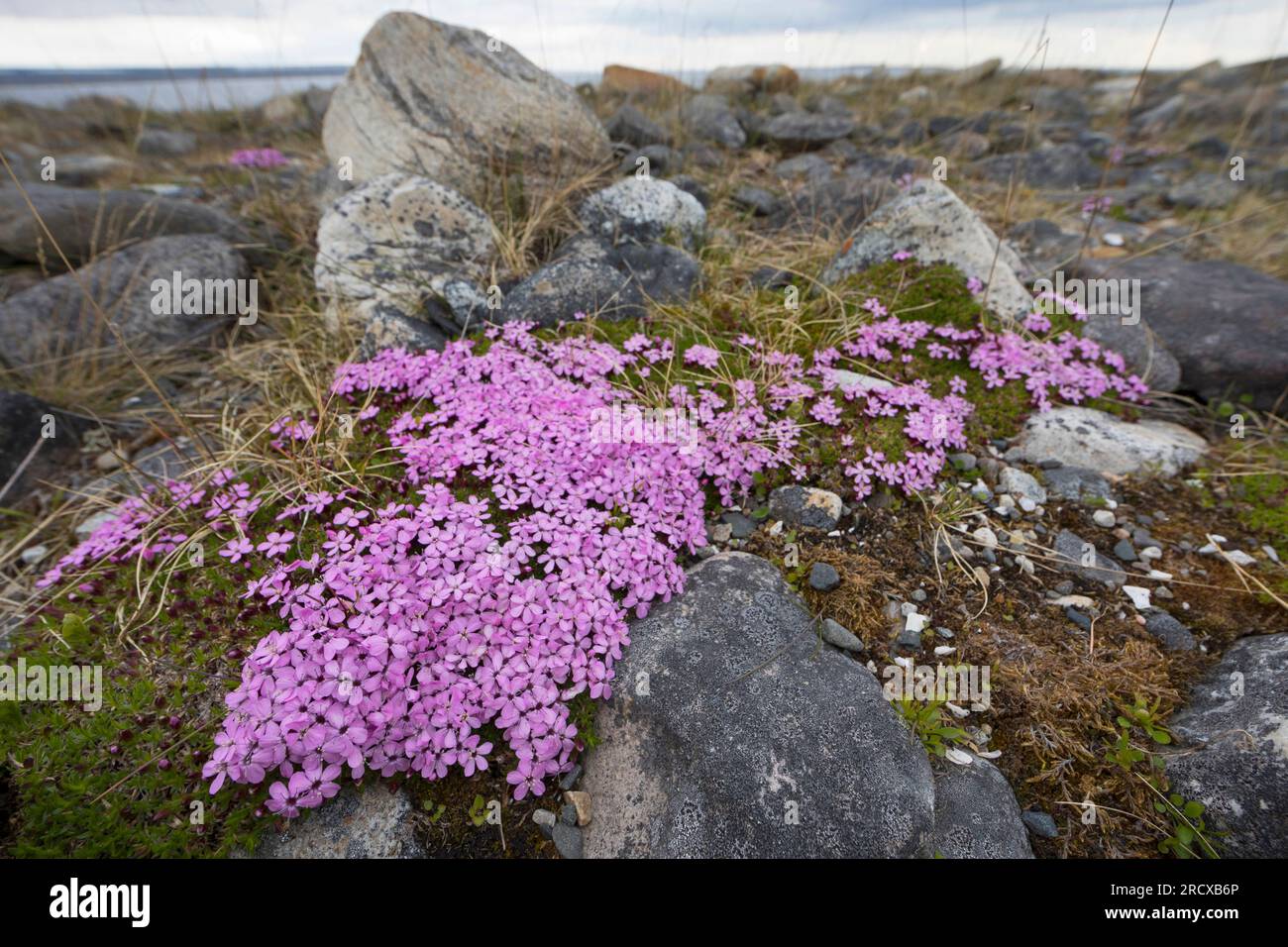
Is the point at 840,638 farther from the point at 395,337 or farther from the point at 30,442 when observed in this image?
the point at 30,442

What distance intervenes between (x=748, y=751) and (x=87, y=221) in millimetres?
9211

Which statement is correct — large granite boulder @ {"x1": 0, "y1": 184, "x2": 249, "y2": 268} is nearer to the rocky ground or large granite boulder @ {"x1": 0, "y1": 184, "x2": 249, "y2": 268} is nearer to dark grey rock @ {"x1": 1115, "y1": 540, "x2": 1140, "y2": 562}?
the rocky ground

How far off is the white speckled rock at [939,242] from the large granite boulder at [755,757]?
4.16 meters

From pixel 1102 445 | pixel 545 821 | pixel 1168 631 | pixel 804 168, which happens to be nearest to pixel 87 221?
pixel 545 821

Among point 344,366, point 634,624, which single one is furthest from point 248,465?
point 634,624

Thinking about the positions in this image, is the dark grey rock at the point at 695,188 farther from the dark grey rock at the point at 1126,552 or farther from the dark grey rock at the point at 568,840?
the dark grey rock at the point at 568,840

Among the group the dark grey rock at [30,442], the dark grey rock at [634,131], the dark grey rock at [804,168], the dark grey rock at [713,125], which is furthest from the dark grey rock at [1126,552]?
the dark grey rock at [713,125]

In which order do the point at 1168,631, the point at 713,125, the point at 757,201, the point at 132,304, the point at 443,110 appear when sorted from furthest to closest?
1. the point at 713,125
2. the point at 757,201
3. the point at 443,110
4. the point at 132,304
5. the point at 1168,631

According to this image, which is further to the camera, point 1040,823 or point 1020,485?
point 1020,485

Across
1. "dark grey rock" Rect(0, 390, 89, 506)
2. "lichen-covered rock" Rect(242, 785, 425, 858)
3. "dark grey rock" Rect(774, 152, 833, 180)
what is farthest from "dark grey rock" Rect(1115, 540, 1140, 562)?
"dark grey rock" Rect(0, 390, 89, 506)

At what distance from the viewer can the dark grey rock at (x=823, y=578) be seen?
11.6ft

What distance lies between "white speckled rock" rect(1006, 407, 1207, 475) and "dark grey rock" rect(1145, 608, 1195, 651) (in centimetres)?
131

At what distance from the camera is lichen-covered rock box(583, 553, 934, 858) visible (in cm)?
255

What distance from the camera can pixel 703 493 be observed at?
3955 mm
